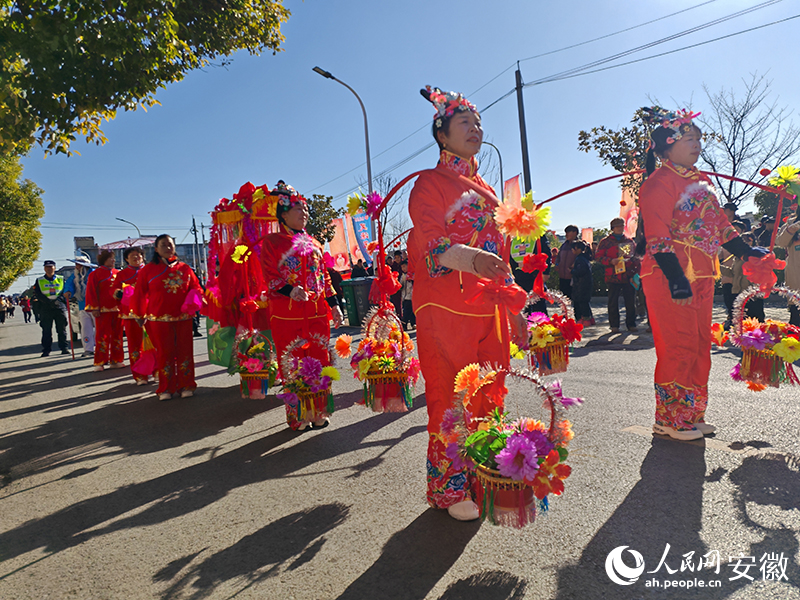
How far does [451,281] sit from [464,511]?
3.81 ft

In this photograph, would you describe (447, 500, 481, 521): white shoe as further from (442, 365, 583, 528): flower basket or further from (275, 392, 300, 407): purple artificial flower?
(275, 392, 300, 407): purple artificial flower

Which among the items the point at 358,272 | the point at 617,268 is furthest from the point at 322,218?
the point at 617,268

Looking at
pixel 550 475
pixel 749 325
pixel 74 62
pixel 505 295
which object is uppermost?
pixel 74 62

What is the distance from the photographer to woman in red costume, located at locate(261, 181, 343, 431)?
4.29 m

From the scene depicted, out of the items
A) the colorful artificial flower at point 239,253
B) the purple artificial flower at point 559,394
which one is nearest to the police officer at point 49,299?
the colorful artificial flower at point 239,253

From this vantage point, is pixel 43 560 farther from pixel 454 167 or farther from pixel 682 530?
Result: pixel 682 530

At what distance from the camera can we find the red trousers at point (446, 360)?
2520 millimetres

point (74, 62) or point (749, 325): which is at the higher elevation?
point (74, 62)

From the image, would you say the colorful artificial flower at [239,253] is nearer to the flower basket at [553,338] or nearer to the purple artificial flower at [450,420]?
the flower basket at [553,338]

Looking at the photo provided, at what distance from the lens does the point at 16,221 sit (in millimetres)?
27406

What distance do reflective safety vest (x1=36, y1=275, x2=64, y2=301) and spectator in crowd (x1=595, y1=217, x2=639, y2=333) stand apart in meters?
11.3

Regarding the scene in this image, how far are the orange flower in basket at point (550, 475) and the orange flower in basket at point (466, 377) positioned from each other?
0.46 metres

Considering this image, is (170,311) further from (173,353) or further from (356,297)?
(356,297)

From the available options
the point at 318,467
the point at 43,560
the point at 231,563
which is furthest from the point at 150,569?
the point at 318,467
